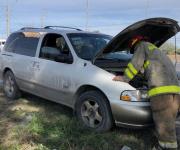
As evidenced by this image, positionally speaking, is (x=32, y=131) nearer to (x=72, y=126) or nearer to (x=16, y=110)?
(x=72, y=126)

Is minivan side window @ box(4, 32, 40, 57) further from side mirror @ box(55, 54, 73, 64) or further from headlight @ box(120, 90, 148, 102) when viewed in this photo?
headlight @ box(120, 90, 148, 102)

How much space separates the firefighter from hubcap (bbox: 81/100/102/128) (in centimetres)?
98

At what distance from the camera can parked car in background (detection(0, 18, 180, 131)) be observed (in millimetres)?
6012

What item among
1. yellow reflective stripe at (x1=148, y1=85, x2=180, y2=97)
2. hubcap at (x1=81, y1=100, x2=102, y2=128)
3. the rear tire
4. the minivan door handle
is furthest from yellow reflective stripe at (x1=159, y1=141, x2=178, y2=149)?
the rear tire

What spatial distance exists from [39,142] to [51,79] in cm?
184

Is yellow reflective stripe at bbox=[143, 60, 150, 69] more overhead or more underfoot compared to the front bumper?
more overhead

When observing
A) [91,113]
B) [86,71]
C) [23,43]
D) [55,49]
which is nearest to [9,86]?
[23,43]

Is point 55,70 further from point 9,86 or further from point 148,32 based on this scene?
point 9,86

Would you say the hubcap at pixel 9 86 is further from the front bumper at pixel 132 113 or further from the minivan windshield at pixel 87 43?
the front bumper at pixel 132 113

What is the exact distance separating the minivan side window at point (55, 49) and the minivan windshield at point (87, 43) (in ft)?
0.58

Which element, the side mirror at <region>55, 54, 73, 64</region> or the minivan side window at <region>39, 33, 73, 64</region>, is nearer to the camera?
the side mirror at <region>55, 54, 73, 64</region>

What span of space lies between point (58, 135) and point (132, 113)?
124 cm

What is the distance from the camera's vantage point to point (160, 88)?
5.56 metres

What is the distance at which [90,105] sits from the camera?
659 cm
